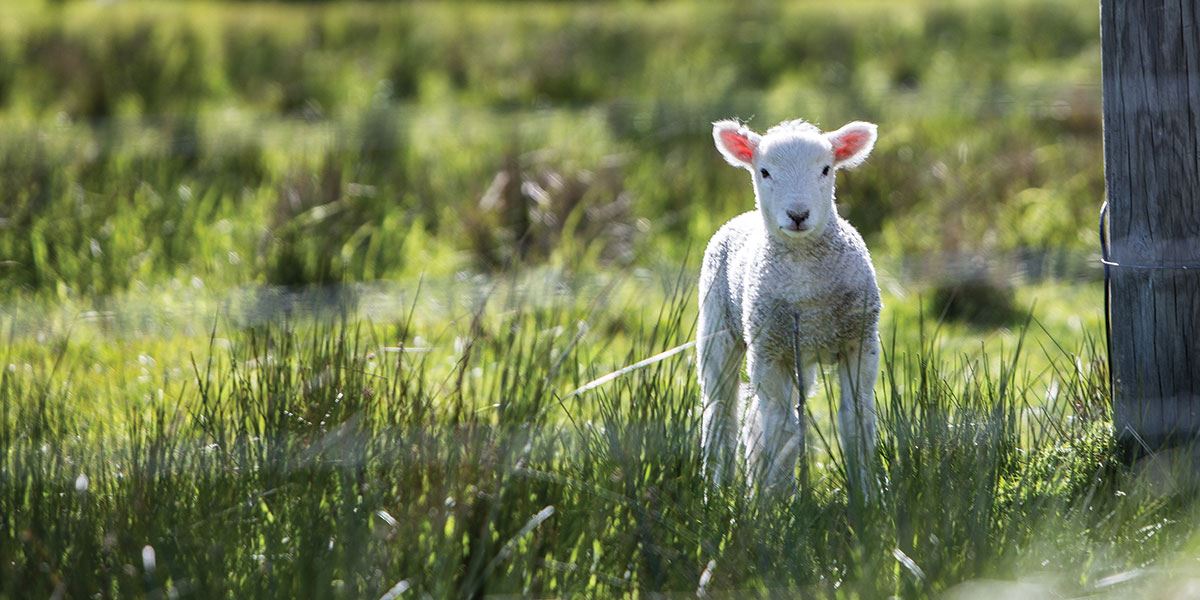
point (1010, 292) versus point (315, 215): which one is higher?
point (315, 215)

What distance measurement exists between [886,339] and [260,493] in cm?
331

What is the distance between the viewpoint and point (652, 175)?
27.3ft

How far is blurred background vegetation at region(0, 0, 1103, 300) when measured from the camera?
22.3 feet

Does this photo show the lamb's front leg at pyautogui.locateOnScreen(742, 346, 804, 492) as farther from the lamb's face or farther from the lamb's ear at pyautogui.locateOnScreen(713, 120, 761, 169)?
the lamb's ear at pyautogui.locateOnScreen(713, 120, 761, 169)

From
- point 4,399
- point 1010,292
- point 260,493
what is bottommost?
point 1010,292

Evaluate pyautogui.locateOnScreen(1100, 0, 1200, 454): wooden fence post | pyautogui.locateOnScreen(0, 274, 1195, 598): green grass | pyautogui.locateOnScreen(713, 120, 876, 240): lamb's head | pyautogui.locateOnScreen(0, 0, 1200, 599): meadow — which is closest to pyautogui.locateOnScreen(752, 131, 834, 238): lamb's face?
pyautogui.locateOnScreen(713, 120, 876, 240): lamb's head

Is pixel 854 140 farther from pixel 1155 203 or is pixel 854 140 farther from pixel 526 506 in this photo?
pixel 526 506

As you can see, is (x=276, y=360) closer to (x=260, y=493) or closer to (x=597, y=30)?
(x=260, y=493)

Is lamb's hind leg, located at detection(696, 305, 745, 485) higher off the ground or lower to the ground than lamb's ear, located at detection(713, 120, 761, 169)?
lower

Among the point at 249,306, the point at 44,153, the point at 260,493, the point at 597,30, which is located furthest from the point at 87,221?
the point at 597,30

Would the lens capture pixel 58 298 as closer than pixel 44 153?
Yes

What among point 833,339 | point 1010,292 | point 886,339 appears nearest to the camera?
point 833,339

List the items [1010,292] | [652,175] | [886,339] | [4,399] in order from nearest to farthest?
[4,399], [886,339], [1010,292], [652,175]

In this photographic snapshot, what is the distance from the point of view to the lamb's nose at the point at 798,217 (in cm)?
349
